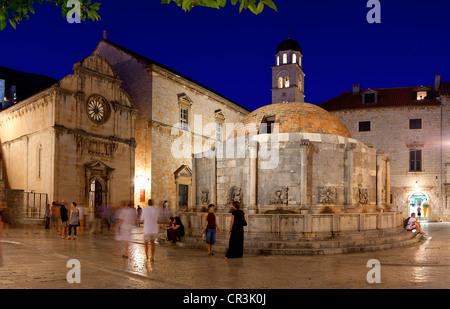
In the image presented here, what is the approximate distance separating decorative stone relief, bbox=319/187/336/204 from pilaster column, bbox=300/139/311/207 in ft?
2.38

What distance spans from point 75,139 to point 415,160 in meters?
28.0

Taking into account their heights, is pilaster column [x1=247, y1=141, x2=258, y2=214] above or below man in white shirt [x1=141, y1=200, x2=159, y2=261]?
above

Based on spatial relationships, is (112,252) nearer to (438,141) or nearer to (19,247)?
(19,247)

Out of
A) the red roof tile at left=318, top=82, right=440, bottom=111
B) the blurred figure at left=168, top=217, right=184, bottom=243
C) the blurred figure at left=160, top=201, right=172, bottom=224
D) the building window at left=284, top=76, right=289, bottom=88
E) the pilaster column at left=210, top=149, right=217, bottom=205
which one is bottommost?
the blurred figure at left=160, top=201, right=172, bottom=224

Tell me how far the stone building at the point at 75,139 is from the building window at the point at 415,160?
23.9m

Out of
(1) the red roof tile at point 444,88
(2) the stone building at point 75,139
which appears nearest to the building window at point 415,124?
(1) the red roof tile at point 444,88

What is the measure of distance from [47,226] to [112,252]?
39.3 ft

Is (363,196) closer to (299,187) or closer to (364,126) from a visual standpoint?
(299,187)

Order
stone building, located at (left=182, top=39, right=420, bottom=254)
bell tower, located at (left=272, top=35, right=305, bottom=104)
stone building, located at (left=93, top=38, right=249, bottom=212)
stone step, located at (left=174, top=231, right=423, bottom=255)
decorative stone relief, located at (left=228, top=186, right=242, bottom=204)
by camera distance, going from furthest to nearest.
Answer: bell tower, located at (left=272, top=35, right=305, bottom=104)
stone building, located at (left=93, top=38, right=249, bottom=212)
decorative stone relief, located at (left=228, top=186, right=242, bottom=204)
stone building, located at (left=182, top=39, right=420, bottom=254)
stone step, located at (left=174, top=231, right=423, bottom=255)

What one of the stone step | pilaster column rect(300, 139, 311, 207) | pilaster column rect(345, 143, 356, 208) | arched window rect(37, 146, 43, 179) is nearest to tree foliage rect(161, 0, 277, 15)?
the stone step

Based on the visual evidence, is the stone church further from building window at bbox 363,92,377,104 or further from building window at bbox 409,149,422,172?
building window at bbox 409,149,422,172

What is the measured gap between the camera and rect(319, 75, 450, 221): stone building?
3512 cm
